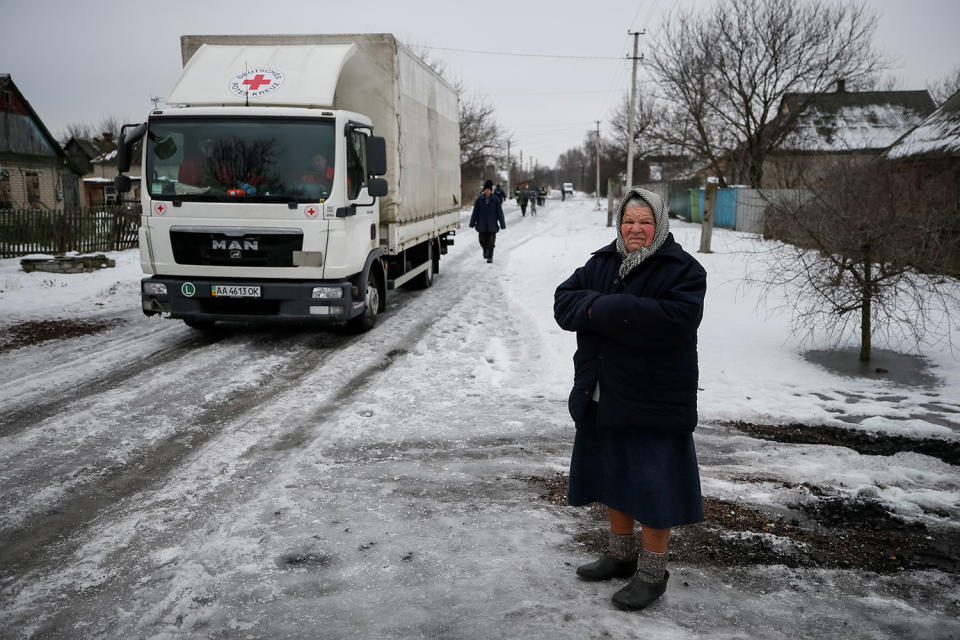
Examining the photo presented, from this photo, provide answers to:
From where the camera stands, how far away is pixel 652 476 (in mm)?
2906

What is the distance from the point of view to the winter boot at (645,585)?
301 centimetres

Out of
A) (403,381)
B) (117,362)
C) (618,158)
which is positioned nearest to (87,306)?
→ (117,362)

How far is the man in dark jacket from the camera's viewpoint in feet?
54.4

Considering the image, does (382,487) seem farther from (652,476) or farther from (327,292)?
(327,292)

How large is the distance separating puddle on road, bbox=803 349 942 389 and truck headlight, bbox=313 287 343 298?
17.4 feet

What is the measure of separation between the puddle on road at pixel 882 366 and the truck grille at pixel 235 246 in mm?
5929

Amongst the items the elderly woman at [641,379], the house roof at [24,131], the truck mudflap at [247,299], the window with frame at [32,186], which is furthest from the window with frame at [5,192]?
the elderly woman at [641,379]

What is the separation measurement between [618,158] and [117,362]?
62.2m

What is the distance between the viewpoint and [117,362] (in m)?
7.36

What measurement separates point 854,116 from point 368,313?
39226mm

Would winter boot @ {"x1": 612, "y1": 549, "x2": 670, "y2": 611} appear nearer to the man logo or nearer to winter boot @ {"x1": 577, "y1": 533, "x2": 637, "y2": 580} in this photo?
winter boot @ {"x1": 577, "y1": 533, "x2": 637, "y2": 580}

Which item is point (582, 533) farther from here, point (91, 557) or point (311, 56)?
point (311, 56)

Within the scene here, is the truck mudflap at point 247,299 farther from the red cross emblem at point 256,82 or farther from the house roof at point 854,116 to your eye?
the house roof at point 854,116

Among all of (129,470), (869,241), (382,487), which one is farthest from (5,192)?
(869,241)
